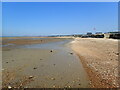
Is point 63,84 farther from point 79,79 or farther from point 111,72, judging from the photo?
point 111,72

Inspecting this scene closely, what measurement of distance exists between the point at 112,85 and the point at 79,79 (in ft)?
4.09

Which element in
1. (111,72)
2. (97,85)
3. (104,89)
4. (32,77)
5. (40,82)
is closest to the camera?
(104,89)

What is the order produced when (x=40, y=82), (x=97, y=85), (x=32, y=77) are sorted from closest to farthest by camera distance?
(x=97, y=85) → (x=40, y=82) → (x=32, y=77)

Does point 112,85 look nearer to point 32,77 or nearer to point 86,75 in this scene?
point 86,75

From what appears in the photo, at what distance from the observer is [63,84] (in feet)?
13.6

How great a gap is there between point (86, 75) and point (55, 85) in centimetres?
164

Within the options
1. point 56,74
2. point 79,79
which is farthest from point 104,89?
point 56,74

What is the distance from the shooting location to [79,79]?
4570 millimetres

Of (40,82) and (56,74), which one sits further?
(56,74)

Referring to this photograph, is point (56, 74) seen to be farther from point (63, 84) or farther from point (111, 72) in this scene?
point (111, 72)

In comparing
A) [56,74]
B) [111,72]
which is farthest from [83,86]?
[111,72]

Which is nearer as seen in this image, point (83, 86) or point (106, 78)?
point (83, 86)

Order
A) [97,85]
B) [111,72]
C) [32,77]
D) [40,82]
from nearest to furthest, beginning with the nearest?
[97,85], [40,82], [32,77], [111,72]

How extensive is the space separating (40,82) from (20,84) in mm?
754
